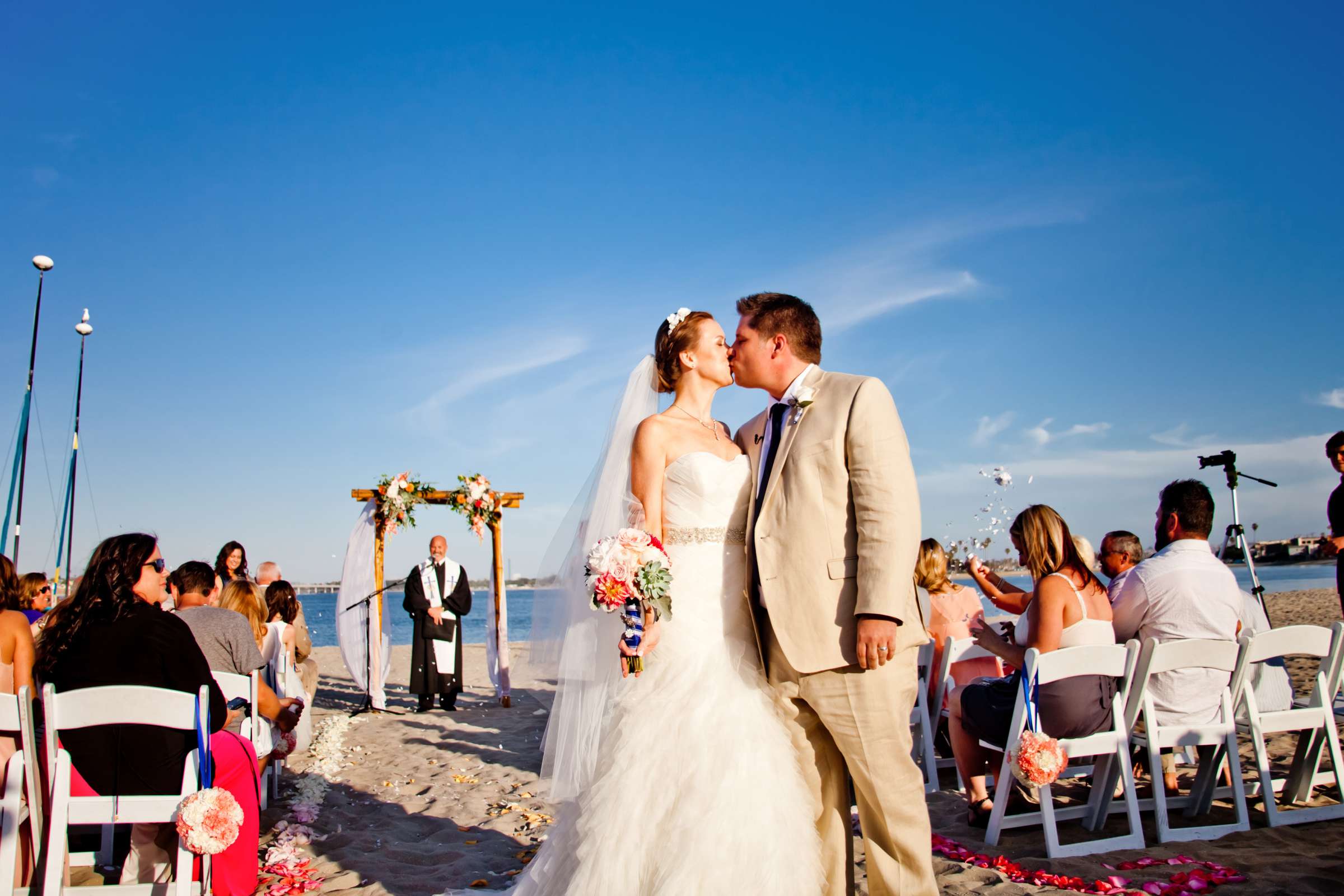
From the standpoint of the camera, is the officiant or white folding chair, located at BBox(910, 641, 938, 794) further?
the officiant

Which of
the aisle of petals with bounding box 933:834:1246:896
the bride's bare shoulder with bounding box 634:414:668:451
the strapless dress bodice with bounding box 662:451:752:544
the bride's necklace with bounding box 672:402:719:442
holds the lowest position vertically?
the aisle of petals with bounding box 933:834:1246:896

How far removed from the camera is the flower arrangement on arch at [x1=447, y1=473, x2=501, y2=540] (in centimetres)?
1141

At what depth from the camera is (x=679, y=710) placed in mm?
3070

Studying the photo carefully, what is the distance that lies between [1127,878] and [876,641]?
2020mm

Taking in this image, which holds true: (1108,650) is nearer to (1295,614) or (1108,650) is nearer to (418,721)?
(418,721)

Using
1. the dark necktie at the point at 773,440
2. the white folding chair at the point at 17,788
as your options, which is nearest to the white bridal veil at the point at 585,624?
the dark necktie at the point at 773,440

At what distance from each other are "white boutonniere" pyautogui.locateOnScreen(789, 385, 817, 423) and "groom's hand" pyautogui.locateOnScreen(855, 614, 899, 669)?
2.56 feet

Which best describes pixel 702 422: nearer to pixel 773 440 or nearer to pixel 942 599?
pixel 773 440

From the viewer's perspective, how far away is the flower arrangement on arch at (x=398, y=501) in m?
11.3

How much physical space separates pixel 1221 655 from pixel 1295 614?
78.7ft

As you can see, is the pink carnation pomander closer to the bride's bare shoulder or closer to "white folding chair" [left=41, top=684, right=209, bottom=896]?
"white folding chair" [left=41, top=684, right=209, bottom=896]

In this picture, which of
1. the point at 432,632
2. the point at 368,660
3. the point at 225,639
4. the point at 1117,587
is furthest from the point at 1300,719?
the point at 368,660

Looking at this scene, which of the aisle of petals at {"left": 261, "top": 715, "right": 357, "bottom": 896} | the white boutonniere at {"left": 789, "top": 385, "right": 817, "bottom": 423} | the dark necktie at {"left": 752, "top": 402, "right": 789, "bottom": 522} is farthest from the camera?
the aisle of petals at {"left": 261, "top": 715, "right": 357, "bottom": 896}

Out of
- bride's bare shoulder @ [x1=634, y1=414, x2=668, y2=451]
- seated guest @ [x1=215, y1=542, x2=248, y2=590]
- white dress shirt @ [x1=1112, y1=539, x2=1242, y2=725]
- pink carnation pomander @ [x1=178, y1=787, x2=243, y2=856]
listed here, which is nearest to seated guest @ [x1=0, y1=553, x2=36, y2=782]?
Result: pink carnation pomander @ [x1=178, y1=787, x2=243, y2=856]
